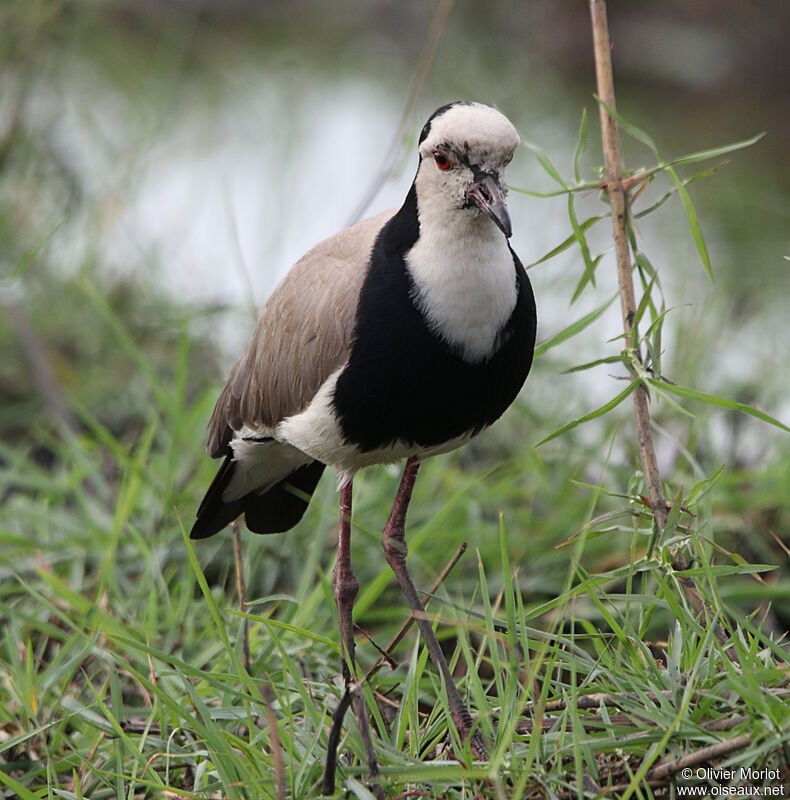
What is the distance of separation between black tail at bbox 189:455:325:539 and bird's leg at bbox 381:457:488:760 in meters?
0.37

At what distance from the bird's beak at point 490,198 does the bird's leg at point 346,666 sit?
2.19 feet

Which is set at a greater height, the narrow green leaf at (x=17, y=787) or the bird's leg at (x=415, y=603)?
the bird's leg at (x=415, y=603)

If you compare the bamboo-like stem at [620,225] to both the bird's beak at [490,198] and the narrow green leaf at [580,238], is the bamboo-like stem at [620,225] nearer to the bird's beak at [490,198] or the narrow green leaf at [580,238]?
the narrow green leaf at [580,238]

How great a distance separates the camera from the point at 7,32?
17.7ft

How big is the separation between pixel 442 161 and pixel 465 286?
248mm

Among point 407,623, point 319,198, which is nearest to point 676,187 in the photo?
point 407,623

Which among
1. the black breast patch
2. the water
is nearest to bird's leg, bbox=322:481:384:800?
the black breast patch

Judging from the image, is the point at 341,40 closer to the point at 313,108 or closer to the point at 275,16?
the point at 275,16

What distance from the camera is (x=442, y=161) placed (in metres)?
2.48

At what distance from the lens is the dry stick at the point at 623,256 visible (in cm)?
249

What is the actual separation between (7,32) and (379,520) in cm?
301

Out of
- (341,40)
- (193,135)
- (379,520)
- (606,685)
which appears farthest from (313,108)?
(606,685)

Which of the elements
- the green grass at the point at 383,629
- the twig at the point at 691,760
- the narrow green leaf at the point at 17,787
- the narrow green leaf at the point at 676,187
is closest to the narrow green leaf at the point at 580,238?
the narrow green leaf at the point at 676,187

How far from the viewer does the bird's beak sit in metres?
2.33
